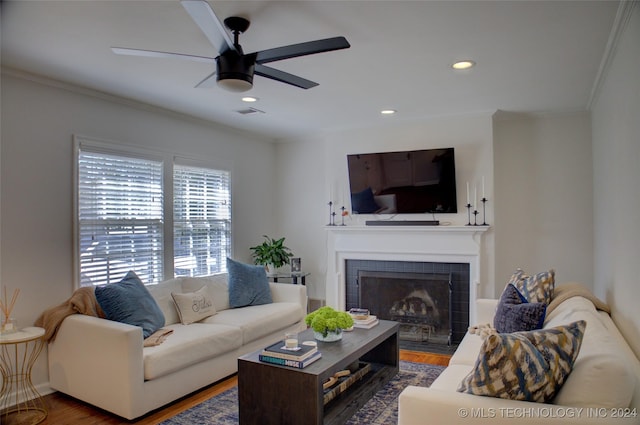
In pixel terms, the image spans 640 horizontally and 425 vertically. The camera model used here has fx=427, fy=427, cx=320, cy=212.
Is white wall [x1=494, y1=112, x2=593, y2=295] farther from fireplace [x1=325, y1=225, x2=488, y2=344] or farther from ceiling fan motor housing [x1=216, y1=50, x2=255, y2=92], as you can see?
ceiling fan motor housing [x1=216, y1=50, x2=255, y2=92]

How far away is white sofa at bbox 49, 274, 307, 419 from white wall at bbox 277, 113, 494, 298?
6.50 feet

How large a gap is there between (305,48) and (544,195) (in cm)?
361

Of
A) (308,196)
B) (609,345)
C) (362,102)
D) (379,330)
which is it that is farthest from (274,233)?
(609,345)

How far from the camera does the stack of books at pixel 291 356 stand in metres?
Result: 2.57

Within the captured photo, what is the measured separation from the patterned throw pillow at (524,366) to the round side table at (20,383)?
2878 millimetres

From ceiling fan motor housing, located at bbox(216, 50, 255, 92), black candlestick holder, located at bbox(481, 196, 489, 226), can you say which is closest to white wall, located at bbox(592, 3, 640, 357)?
black candlestick holder, located at bbox(481, 196, 489, 226)

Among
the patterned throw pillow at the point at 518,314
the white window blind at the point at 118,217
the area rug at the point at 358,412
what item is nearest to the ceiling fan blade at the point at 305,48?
the patterned throw pillow at the point at 518,314

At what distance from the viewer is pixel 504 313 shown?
2770 millimetres

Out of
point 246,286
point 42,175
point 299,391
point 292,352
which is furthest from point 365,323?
point 42,175

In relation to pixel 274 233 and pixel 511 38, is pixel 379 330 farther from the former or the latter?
pixel 274 233

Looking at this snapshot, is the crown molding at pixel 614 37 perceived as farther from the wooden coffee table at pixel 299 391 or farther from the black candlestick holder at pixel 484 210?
the wooden coffee table at pixel 299 391

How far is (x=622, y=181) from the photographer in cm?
266

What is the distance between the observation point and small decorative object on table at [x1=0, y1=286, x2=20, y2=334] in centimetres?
292

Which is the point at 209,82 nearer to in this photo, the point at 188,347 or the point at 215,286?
the point at 188,347
